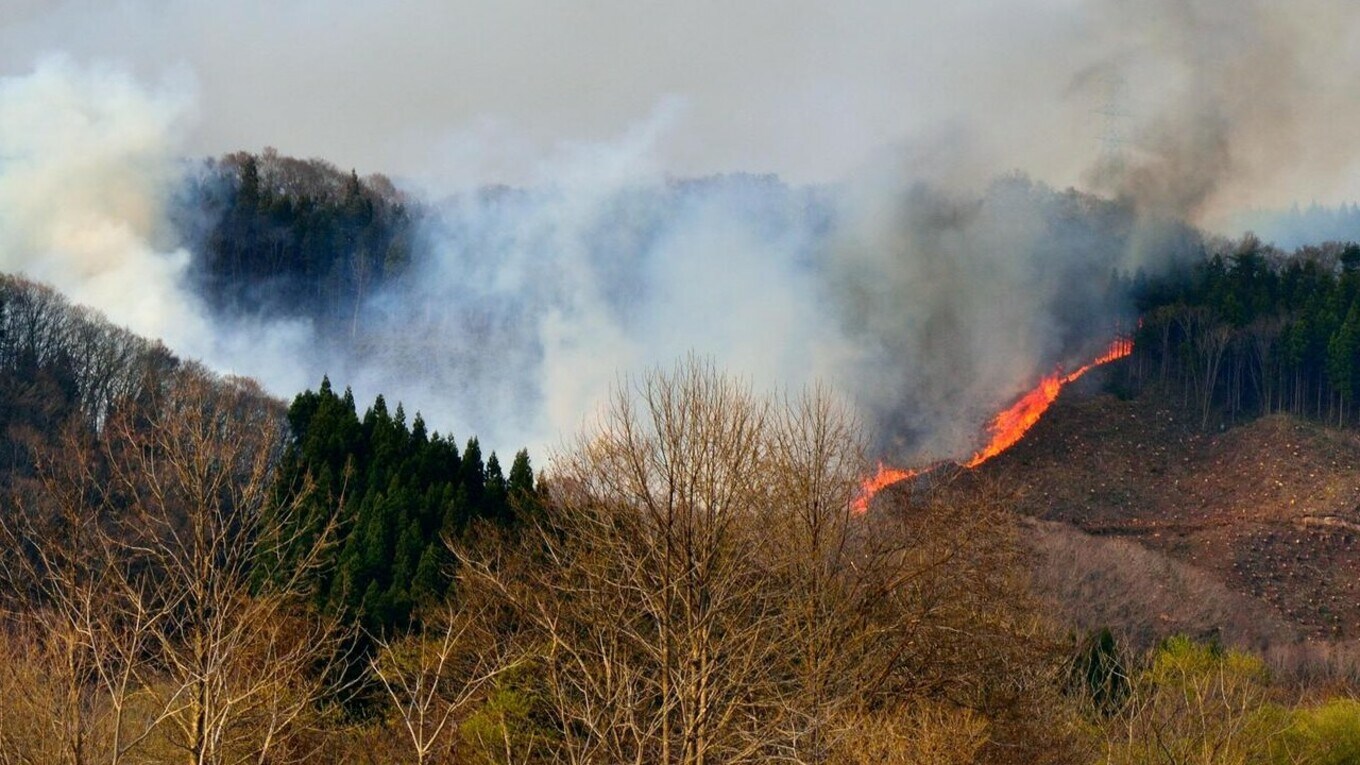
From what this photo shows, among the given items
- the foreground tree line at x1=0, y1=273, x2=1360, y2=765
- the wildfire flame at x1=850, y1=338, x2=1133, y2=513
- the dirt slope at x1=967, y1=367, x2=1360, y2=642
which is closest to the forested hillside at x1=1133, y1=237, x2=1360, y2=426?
the wildfire flame at x1=850, y1=338, x2=1133, y2=513

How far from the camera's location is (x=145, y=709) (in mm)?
27031

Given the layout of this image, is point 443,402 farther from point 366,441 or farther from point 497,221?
point 366,441

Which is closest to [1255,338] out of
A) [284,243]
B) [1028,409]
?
[1028,409]

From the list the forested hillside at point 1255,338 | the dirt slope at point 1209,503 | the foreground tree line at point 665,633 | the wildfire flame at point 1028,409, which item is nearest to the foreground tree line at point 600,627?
the foreground tree line at point 665,633

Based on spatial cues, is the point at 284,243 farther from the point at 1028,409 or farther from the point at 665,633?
the point at 665,633

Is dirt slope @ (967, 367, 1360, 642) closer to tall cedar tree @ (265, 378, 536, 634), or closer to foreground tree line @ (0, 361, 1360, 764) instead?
tall cedar tree @ (265, 378, 536, 634)

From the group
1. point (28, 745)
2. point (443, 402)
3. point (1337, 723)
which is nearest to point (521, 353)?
point (443, 402)

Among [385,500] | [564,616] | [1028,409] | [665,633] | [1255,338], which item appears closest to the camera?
[665,633]

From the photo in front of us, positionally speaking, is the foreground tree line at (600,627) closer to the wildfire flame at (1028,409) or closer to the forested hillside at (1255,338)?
the wildfire flame at (1028,409)

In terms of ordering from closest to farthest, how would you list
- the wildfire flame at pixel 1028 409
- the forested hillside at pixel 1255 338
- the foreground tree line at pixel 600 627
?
the foreground tree line at pixel 600 627 → the wildfire flame at pixel 1028 409 → the forested hillside at pixel 1255 338

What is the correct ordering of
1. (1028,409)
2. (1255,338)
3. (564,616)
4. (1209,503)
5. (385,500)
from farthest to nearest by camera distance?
(1255,338) < (1028,409) < (1209,503) < (385,500) < (564,616)

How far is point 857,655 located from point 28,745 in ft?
50.1

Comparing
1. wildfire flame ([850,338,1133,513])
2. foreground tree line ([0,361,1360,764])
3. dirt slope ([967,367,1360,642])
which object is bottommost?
foreground tree line ([0,361,1360,764])

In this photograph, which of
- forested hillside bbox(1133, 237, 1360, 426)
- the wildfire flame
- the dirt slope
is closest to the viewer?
the dirt slope
